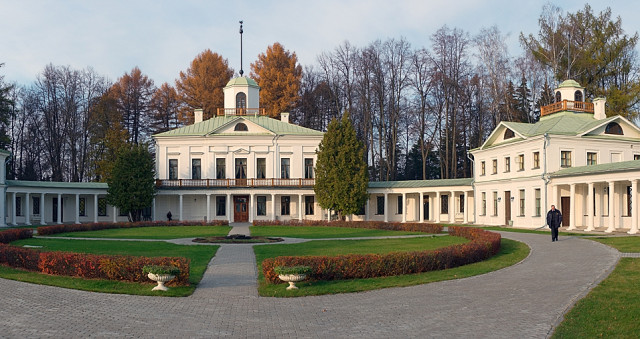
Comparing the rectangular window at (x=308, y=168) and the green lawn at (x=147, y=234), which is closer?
the green lawn at (x=147, y=234)

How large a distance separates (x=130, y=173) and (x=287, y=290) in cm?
3326

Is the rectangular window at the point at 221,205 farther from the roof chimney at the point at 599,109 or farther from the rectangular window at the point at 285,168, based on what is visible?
the roof chimney at the point at 599,109

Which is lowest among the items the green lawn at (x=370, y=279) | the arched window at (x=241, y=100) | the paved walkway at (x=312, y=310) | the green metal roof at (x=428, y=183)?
the green lawn at (x=370, y=279)

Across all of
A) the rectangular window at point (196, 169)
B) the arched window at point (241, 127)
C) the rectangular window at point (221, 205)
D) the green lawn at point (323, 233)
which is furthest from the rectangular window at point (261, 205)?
the green lawn at point (323, 233)

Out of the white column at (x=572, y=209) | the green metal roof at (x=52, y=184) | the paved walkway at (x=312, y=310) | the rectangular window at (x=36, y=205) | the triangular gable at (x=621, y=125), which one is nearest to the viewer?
the paved walkway at (x=312, y=310)

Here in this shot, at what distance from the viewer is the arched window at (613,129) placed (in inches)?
1362

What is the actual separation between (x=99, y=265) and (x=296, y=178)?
33.9 meters

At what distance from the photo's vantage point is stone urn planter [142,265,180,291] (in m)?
12.2

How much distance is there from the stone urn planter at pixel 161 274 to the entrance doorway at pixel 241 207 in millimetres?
35344

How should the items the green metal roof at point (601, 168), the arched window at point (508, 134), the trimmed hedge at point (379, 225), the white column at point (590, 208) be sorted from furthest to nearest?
the arched window at point (508, 134), the trimmed hedge at point (379, 225), the white column at point (590, 208), the green metal roof at point (601, 168)

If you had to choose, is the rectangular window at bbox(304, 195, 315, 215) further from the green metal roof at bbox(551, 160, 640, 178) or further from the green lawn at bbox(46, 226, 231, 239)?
the green metal roof at bbox(551, 160, 640, 178)

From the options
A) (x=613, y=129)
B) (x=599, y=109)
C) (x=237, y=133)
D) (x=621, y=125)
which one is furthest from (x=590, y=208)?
(x=237, y=133)

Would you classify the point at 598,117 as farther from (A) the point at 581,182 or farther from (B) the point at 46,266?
(B) the point at 46,266

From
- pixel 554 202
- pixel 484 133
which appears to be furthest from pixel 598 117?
pixel 484 133
